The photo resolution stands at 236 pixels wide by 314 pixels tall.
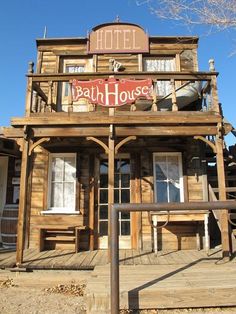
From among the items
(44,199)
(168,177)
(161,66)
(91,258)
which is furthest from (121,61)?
(91,258)

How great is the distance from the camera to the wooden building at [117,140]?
21.5 feet

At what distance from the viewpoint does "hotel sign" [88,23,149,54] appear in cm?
909

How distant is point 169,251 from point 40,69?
6.03 meters

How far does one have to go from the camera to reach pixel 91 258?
262 inches

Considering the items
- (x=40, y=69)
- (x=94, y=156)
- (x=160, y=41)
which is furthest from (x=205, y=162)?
(x=40, y=69)

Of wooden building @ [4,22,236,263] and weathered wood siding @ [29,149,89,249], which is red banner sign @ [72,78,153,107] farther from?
weathered wood siding @ [29,149,89,249]

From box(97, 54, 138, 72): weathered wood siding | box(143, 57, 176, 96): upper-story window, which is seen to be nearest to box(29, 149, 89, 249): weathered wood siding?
box(97, 54, 138, 72): weathered wood siding

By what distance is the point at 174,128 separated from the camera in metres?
6.61

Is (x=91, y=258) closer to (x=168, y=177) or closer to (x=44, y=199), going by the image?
(x=44, y=199)

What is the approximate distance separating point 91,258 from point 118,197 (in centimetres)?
198

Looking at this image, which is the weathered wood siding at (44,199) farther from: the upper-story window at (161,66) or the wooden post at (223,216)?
the wooden post at (223,216)

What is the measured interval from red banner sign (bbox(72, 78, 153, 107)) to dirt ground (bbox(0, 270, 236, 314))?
137 inches

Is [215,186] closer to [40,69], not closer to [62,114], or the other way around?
[62,114]

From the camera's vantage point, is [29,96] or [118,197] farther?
[118,197]
